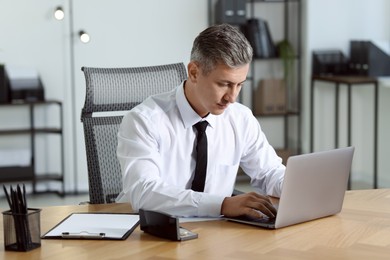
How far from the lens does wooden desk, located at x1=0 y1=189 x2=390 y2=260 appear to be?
6.65 ft

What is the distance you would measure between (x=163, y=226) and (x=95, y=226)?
21 cm

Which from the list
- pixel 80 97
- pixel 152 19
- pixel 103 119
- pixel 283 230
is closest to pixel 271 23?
pixel 152 19

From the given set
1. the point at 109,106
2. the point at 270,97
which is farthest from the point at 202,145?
the point at 270,97

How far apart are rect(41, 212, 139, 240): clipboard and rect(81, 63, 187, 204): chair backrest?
1.64 feet

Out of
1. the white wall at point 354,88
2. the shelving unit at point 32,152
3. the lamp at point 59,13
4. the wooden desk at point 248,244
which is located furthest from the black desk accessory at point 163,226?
the white wall at point 354,88

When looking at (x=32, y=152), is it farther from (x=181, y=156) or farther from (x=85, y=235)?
(x=85, y=235)

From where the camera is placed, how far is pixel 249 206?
91.7 inches

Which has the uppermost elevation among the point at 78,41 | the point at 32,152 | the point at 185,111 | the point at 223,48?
the point at 223,48

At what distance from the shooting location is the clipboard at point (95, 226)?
217cm

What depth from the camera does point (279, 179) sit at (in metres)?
2.70

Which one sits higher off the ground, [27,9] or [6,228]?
[27,9]

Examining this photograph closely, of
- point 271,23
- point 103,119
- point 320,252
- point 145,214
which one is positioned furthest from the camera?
point 271,23

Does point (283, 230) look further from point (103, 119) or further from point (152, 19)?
point (152, 19)

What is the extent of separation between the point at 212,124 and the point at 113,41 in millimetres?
3095
